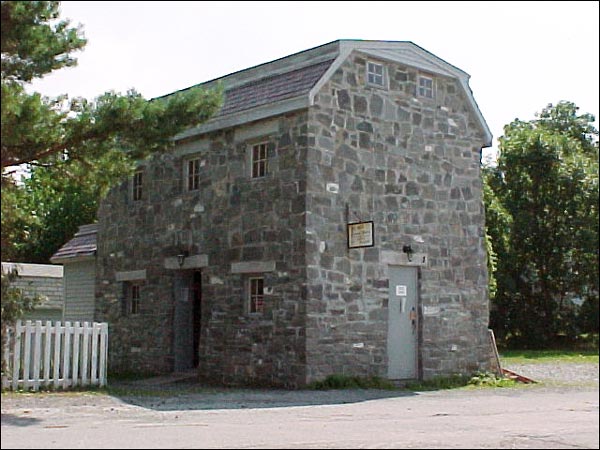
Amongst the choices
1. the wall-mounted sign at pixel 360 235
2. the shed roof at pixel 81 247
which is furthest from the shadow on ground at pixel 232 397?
the shed roof at pixel 81 247

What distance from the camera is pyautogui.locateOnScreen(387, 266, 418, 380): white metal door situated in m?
17.2

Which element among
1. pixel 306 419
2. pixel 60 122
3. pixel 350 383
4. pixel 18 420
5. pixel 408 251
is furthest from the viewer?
pixel 408 251

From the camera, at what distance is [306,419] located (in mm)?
11422

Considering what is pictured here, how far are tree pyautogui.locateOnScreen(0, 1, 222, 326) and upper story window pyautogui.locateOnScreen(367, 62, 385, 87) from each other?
160 inches

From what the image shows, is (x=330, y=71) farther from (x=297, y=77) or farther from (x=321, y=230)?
(x=321, y=230)

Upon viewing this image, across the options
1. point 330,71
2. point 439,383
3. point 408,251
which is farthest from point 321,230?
point 439,383

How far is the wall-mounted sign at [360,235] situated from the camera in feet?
52.1

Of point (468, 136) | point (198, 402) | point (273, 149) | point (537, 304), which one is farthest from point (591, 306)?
point (198, 402)

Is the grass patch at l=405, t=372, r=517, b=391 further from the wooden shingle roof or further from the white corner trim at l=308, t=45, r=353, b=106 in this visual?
the wooden shingle roof

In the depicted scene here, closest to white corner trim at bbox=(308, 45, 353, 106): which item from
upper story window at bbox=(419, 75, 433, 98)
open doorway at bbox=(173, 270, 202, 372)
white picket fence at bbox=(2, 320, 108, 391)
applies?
upper story window at bbox=(419, 75, 433, 98)

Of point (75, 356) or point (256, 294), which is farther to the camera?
point (256, 294)

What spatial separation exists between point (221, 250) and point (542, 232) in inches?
569

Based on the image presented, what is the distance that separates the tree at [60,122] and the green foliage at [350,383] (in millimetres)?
5062

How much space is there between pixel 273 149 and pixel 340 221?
1.89 meters
